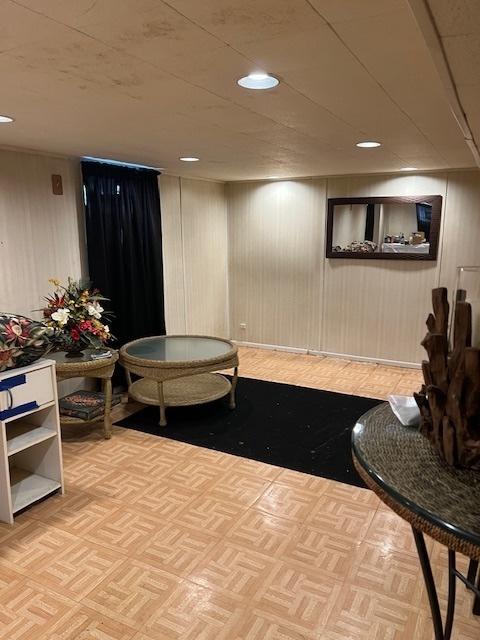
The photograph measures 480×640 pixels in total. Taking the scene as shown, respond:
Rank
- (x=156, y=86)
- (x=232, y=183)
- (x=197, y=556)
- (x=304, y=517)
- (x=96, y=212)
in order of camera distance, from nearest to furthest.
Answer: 1. (x=156, y=86)
2. (x=197, y=556)
3. (x=304, y=517)
4. (x=96, y=212)
5. (x=232, y=183)

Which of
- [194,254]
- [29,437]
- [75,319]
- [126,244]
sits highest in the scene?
[126,244]

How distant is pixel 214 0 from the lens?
1134 millimetres

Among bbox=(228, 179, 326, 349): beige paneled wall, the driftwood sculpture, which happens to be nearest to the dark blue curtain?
bbox=(228, 179, 326, 349): beige paneled wall

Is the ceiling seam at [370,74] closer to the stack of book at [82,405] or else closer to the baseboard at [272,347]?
the stack of book at [82,405]

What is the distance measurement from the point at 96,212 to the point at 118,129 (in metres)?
1.52

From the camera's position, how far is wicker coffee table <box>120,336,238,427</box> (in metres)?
3.68

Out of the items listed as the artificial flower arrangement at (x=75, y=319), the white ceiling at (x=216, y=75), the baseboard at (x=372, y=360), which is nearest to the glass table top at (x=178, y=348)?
the artificial flower arrangement at (x=75, y=319)

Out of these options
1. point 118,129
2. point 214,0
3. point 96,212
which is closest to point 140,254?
point 96,212

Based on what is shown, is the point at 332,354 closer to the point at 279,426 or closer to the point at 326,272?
the point at 326,272

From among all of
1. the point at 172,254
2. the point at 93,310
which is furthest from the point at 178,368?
the point at 172,254

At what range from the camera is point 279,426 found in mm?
3799

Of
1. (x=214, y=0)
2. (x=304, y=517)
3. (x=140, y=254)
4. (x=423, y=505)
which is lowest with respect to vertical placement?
(x=304, y=517)

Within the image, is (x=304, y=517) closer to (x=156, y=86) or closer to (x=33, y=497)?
(x=33, y=497)

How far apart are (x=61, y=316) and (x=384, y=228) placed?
368 cm
